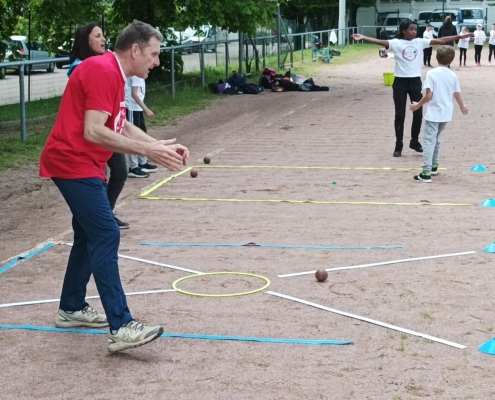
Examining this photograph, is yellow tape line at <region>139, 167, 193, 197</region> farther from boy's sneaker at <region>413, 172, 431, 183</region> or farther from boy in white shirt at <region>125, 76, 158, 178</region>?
boy's sneaker at <region>413, 172, 431, 183</region>

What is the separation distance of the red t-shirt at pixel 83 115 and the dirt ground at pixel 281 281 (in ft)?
3.88

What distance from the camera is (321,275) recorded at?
7.37m

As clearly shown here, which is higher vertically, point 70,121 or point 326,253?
point 70,121

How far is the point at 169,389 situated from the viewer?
526 centimetres

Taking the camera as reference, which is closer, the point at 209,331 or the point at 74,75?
the point at 74,75

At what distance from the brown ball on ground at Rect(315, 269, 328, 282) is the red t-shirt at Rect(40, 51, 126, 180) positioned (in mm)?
2204

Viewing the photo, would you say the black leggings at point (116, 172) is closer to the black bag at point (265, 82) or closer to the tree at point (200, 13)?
the tree at point (200, 13)

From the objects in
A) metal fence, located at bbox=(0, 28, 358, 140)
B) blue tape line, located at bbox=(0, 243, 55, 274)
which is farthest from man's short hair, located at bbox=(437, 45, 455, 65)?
metal fence, located at bbox=(0, 28, 358, 140)

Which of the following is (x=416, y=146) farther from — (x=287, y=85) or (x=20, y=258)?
(x=287, y=85)

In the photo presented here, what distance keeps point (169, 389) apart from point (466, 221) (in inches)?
207

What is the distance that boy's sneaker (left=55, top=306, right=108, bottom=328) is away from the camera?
6.39 meters

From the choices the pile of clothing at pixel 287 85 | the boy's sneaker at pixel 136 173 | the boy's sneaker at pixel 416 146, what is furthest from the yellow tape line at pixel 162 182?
the pile of clothing at pixel 287 85

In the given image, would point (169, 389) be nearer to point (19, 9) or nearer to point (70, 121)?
point (70, 121)

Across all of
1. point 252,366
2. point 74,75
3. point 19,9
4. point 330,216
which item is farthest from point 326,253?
point 19,9
